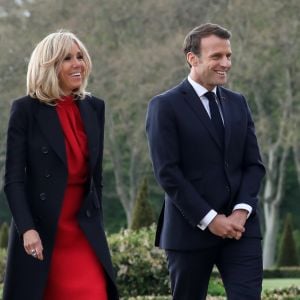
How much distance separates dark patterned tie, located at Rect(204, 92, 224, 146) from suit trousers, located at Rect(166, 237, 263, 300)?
2.01 feet

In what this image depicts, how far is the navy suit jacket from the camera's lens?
23.7ft

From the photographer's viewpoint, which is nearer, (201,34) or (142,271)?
(201,34)

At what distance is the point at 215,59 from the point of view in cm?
732

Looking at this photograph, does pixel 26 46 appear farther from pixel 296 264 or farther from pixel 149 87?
pixel 296 264

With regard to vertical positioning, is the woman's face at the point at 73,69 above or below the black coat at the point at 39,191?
above

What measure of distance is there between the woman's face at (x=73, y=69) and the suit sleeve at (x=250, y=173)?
1117mm

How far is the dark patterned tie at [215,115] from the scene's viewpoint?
733 cm

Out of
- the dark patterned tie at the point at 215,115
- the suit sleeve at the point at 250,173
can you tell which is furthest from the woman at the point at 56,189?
the suit sleeve at the point at 250,173

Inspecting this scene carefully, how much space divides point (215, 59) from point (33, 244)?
1.54 metres

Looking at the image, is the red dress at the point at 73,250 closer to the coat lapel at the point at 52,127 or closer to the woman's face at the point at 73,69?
the coat lapel at the point at 52,127

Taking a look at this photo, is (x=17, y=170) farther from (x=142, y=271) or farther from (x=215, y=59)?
→ (x=142, y=271)

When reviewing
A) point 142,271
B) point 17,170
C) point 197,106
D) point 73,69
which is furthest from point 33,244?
point 142,271

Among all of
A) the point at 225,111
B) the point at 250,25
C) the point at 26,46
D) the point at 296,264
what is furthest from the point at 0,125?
the point at 225,111

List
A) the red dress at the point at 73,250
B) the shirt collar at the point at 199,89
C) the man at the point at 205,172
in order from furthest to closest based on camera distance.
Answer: the shirt collar at the point at 199,89 → the man at the point at 205,172 → the red dress at the point at 73,250
